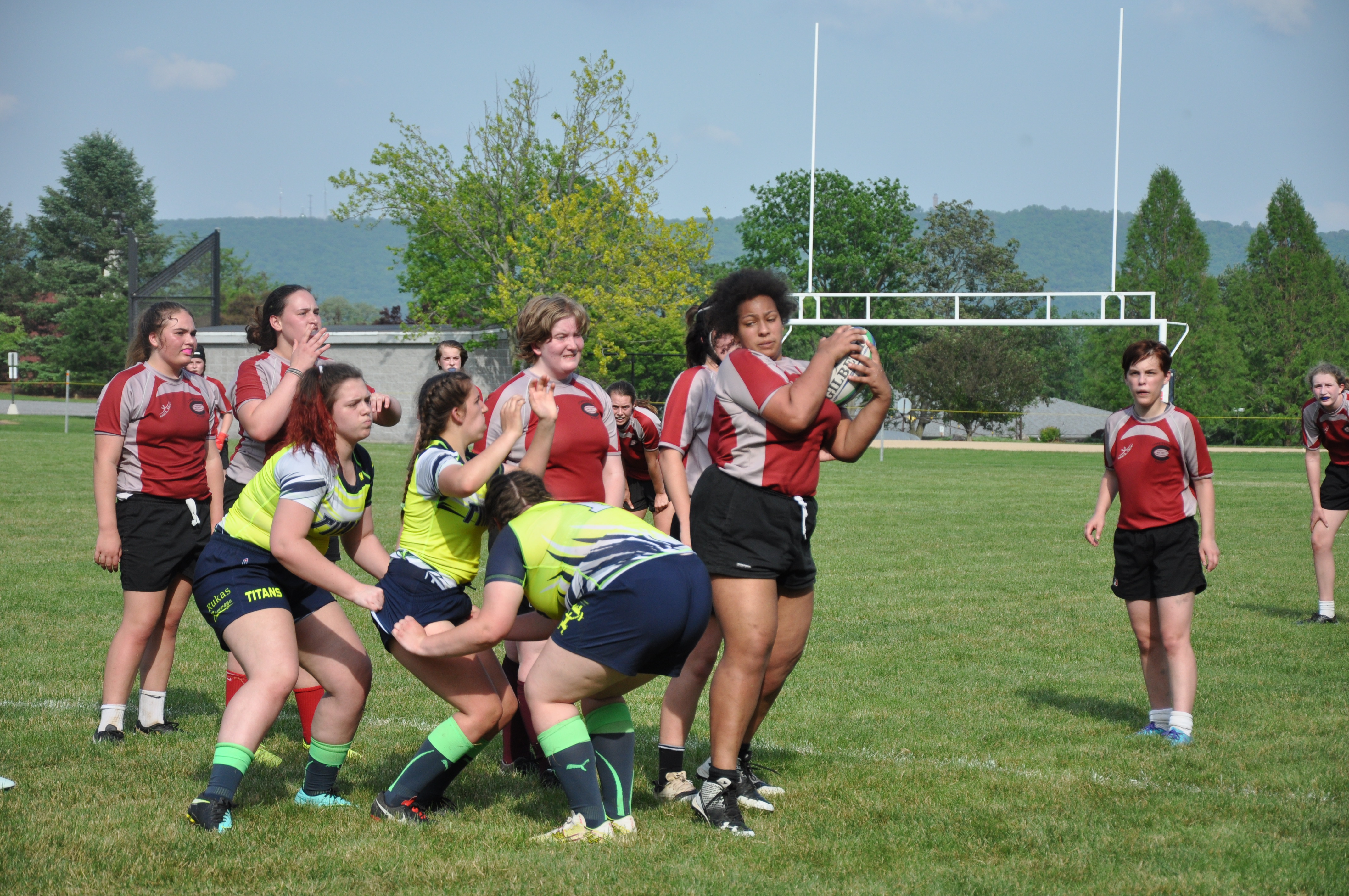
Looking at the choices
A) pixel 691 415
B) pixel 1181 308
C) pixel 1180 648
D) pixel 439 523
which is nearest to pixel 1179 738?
pixel 1180 648

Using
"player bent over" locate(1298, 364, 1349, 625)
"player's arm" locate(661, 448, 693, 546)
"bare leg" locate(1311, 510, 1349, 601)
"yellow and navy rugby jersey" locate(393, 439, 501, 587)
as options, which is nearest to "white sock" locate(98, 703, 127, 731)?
"yellow and navy rugby jersey" locate(393, 439, 501, 587)

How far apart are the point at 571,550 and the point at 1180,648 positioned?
3606 millimetres

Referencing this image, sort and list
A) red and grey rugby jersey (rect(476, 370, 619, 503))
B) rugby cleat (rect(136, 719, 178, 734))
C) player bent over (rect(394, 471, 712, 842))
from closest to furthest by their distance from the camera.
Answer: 1. player bent over (rect(394, 471, 712, 842))
2. red and grey rugby jersey (rect(476, 370, 619, 503))
3. rugby cleat (rect(136, 719, 178, 734))

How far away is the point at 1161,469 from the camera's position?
584 centimetres

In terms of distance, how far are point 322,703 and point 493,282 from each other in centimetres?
3741

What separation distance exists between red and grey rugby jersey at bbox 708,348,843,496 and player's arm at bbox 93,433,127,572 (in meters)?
3.15

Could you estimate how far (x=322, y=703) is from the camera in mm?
4434

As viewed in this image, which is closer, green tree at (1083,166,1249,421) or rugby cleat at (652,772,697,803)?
rugby cleat at (652,772,697,803)

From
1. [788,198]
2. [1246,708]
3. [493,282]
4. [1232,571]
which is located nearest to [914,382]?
[788,198]

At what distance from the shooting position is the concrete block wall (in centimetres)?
3962

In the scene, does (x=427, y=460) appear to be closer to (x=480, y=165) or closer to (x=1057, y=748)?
(x=1057, y=748)

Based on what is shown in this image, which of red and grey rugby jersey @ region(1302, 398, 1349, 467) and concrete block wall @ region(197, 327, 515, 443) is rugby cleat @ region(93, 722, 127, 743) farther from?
concrete block wall @ region(197, 327, 515, 443)

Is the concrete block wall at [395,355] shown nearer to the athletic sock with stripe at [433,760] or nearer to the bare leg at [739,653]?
the athletic sock with stripe at [433,760]

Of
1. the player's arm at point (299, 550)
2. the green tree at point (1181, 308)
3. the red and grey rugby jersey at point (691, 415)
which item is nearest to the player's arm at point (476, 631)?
the player's arm at point (299, 550)
